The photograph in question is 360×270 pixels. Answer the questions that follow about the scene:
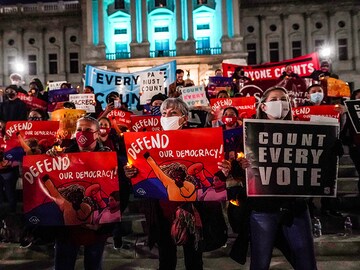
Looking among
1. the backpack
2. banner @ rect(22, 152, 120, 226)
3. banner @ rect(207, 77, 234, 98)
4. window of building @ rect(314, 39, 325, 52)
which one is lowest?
the backpack

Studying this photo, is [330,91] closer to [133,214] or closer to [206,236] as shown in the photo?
[133,214]

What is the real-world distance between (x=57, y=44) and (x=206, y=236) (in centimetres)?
4906

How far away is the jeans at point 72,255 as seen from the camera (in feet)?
12.9

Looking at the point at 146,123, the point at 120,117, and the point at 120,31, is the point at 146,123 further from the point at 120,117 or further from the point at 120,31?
the point at 120,31

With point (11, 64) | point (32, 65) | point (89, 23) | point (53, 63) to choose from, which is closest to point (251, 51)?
point (89, 23)

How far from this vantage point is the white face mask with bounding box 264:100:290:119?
3988 mm

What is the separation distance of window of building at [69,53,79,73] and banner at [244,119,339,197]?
48.3 metres

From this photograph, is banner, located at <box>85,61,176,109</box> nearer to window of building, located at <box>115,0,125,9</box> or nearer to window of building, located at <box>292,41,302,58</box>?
window of building, located at <box>115,0,125,9</box>

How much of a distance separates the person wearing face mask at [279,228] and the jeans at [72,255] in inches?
51.7

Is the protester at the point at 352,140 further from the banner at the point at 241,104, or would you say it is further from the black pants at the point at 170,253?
the black pants at the point at 170,253

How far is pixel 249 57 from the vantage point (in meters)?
49.4

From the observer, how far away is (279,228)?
12.8ft

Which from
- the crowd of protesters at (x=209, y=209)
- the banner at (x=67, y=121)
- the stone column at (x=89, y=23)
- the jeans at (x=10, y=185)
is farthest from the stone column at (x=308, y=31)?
the crowd of protesters at (x=209, y=209)

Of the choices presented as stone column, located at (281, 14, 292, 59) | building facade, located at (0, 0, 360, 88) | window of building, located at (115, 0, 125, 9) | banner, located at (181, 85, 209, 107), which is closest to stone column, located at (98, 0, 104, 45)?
building facade, located at (0, 0, 360, 88)
